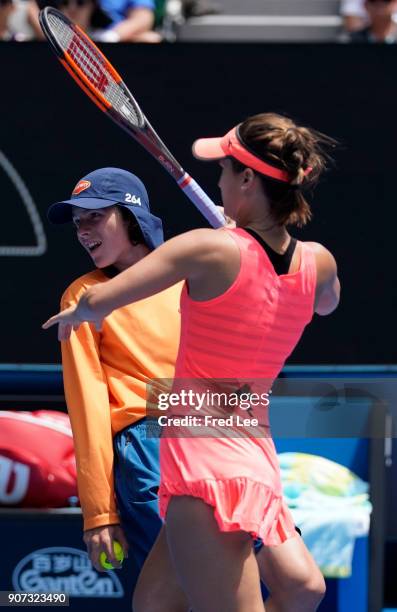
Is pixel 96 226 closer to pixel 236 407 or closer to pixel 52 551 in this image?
pixel 236 407

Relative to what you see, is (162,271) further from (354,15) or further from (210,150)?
(354,15)

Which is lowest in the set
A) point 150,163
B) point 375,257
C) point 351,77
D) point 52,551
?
point 52,551

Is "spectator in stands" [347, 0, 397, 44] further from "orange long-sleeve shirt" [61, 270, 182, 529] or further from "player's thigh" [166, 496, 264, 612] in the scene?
"player's thigh" [166, 496, 264, 612]

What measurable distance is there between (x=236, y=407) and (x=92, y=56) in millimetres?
1264

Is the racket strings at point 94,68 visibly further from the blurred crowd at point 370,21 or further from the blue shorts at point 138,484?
the blurred crowd at point 370,21

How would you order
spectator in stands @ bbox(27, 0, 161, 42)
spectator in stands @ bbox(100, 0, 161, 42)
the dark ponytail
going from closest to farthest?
the dark ponytail < spectator in stands @ bbox(27, 0, 161, 42) < spectator in stands @ bbox(100, 0, 161, 42)

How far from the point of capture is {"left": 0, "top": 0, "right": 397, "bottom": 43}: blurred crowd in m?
5.62

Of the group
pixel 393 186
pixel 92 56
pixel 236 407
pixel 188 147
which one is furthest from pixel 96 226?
pixel 393 186

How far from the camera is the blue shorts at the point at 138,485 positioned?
2.92 metres

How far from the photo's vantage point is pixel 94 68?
3.30 metres

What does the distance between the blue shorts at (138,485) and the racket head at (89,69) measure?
85cm

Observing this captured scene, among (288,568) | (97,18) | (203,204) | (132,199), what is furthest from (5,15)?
(288,568)

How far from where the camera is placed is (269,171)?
2523mm

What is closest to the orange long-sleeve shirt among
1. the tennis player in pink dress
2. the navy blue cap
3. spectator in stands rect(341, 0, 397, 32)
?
the navy blue cap
